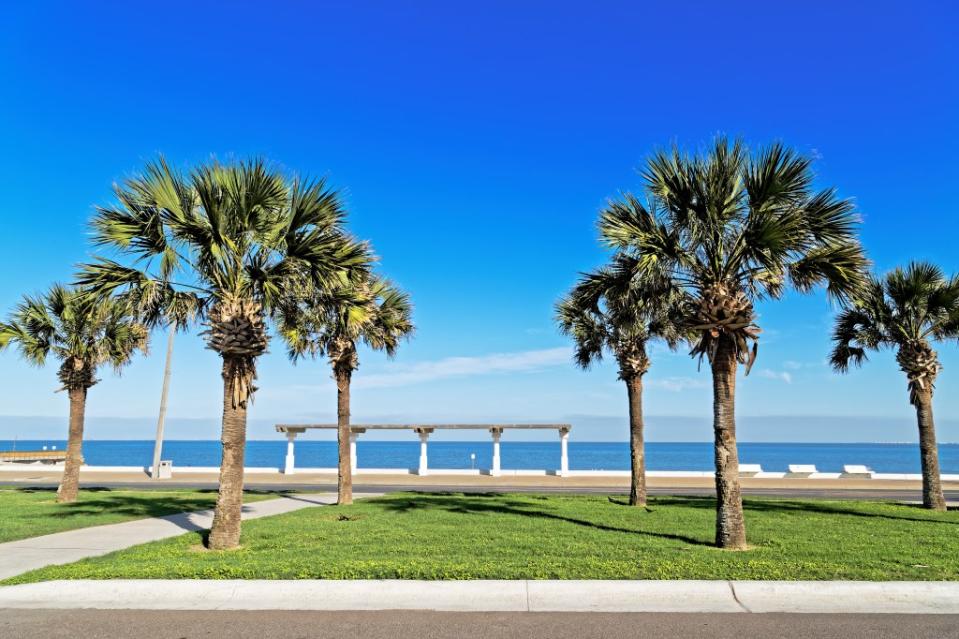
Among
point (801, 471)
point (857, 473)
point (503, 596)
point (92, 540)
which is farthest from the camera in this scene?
point (801, 471)

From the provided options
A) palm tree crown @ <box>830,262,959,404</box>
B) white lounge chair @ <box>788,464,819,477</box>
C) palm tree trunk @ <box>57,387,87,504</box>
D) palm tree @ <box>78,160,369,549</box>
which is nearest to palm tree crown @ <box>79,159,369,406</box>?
palm tree @ <box>78,160,369,549</box>

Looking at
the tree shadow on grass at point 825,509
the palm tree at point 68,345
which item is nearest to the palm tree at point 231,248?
the palm tree at point 68,345

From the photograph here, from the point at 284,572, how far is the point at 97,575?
2.27m

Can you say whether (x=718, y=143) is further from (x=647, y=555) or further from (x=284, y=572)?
(x=284, y=572)

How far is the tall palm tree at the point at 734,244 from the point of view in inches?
448

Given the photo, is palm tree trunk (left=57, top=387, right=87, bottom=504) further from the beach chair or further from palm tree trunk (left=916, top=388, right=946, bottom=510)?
the beach chair

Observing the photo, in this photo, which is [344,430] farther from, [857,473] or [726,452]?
[857,473]

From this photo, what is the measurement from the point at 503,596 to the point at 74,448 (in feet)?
56.8

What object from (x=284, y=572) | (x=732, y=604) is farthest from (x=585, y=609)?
(x=284, y=572)

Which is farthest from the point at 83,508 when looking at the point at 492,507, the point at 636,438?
the point at 636,438

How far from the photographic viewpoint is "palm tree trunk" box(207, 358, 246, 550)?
10719mm

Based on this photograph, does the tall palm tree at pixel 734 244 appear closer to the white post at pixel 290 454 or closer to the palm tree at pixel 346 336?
the palm tree at pixel 346 336

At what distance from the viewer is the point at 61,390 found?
1942 centimetres

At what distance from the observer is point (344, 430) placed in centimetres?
1897
